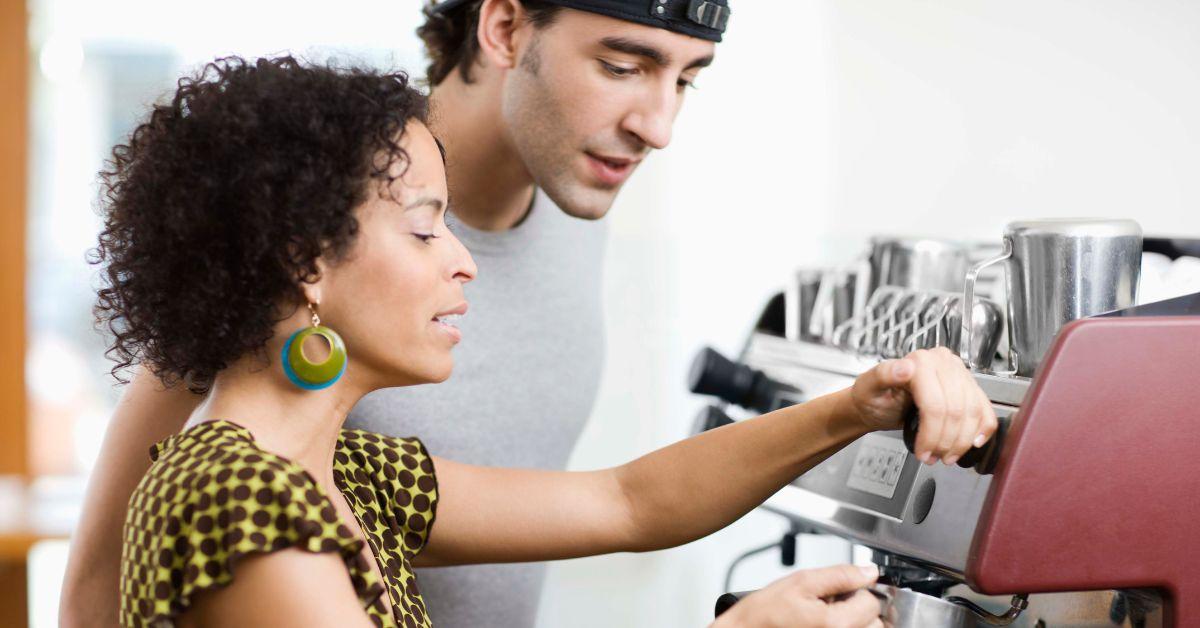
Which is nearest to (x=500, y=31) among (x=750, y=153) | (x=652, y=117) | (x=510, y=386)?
(x=652, y=117)

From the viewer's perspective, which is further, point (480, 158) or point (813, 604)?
point (480, 158)

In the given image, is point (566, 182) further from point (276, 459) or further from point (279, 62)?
point (276, 459)

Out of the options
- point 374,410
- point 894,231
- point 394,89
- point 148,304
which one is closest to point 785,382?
point 374,410

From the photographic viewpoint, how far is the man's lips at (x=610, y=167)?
54.2 inches

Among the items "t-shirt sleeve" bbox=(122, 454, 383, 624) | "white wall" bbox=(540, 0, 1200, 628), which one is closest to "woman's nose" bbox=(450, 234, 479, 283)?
"t-shirt sleeve" bbox=(122, 454, 383, 624)

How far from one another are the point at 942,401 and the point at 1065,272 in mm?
163

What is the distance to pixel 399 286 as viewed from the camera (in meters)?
0.89

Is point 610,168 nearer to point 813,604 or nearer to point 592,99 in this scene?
point 592,99

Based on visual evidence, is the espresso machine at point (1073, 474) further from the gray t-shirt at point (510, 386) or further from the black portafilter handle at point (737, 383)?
the gray t-shirt at point (510, 386)

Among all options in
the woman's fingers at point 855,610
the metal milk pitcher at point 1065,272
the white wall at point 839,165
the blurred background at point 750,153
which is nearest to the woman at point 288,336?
the woman's fingers at point 855,610

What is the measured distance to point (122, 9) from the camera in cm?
291

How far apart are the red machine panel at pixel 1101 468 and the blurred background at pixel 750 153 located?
1.29 metres

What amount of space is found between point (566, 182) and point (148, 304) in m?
0.58

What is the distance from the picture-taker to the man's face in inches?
51.8
